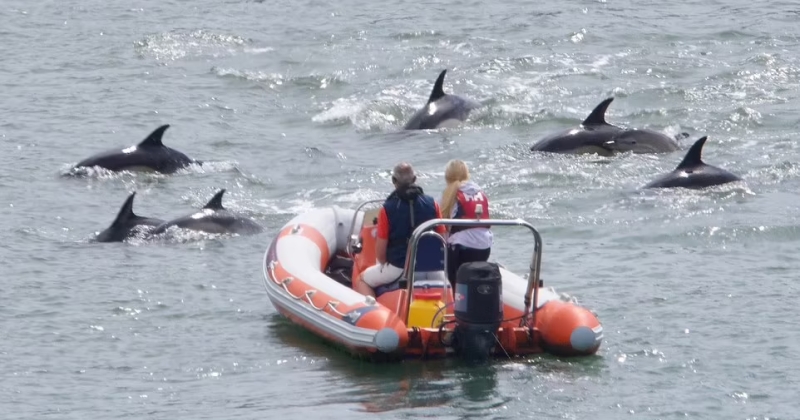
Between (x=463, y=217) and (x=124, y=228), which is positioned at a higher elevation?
(x=463, y=217)

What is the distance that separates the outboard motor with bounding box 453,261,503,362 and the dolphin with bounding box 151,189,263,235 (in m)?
6.40

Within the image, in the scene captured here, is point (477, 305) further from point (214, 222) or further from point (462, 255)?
point (214, 222)

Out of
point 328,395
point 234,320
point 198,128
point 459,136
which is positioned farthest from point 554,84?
point 328,395

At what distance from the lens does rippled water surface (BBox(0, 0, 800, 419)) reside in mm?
12820

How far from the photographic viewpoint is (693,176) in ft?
67.3

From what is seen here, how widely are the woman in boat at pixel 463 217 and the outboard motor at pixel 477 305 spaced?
2.60 ft

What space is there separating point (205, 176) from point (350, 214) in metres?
6.54

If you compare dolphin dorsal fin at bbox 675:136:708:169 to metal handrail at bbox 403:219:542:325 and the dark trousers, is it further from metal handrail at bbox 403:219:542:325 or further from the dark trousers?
metal handrail at bbox 403:219:542:325

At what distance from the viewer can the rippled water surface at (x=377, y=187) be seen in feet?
42.1

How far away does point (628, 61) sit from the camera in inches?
1237

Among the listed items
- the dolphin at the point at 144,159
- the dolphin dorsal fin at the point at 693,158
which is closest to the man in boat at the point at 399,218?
the dolphin dorsal fin at the point at 693,158

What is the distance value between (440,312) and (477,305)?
60 centimetres

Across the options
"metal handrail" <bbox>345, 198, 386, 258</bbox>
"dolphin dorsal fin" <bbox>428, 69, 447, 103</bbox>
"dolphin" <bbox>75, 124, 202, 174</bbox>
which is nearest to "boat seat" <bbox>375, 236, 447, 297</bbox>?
"metal handrail" <bbox>345, 198, 386, 258</bbox>

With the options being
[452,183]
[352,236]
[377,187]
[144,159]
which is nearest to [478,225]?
[452,183]
